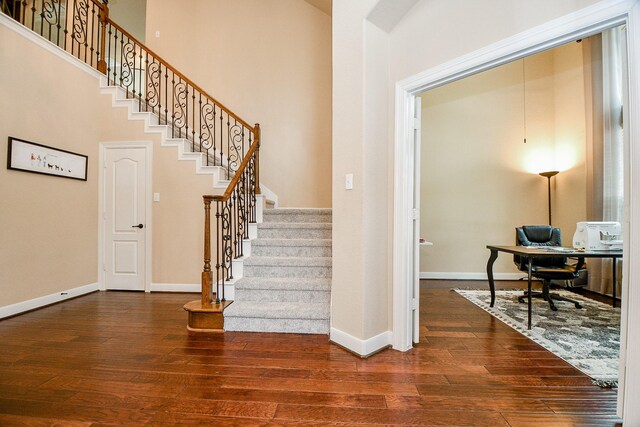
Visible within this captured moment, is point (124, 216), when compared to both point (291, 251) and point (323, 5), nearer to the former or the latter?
point (291, 251)

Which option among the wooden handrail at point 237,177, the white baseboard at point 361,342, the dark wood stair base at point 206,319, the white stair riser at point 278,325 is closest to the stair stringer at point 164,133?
the wooden handrail at point 237,177

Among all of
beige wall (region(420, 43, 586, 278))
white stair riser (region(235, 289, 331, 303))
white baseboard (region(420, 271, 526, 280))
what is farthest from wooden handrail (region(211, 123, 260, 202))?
white baseboard (region(420, 271, 526, 280))

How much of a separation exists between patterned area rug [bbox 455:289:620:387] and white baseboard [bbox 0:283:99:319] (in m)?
5.09

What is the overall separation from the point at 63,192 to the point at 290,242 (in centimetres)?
295

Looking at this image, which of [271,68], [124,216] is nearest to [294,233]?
[124,216]

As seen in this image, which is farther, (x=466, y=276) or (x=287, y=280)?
(x=466, y=276)

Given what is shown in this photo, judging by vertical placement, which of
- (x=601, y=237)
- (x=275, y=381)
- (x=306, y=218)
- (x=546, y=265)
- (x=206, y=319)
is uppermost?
(x=306, y=218)

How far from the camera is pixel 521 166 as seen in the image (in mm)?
4758

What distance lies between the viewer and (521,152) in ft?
15.6

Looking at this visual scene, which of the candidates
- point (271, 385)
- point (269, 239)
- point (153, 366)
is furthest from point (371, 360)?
point (269, 239)

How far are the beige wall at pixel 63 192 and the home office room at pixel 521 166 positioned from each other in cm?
354

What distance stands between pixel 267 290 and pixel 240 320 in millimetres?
395

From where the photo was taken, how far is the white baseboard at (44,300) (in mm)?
2941

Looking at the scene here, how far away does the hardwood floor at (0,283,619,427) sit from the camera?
1532mm
